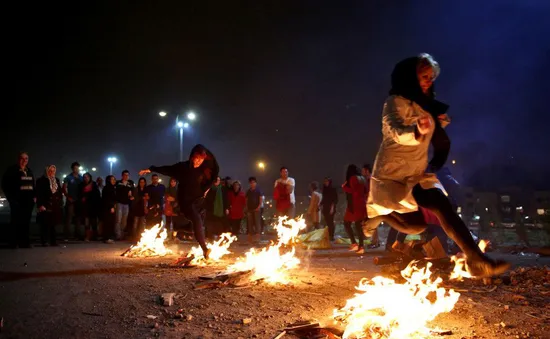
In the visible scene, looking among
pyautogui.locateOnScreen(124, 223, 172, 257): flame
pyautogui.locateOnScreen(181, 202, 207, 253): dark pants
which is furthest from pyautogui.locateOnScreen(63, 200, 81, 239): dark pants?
pyautogui.locateOnScreen(181, 202, 207, 253): dark pants

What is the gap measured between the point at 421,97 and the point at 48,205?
10554mm

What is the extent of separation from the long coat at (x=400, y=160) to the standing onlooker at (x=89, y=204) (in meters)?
11.0

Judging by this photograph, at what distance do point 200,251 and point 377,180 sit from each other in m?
5.23

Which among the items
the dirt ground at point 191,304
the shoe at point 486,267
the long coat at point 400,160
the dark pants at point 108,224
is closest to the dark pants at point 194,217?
the dirt ground at point 191,304

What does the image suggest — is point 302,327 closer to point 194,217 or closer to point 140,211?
point 194,217

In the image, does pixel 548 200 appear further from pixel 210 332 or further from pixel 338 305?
pixel 210 332

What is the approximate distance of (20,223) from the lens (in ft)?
34.1

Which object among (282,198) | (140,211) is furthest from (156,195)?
(282,198)

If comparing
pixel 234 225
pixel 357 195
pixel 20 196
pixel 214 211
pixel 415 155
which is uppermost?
pixel 415 155

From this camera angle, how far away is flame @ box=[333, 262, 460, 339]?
11.5 ft

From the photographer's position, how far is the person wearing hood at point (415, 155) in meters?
3.66

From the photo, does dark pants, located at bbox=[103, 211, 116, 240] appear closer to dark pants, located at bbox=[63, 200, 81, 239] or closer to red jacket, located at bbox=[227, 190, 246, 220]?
dark pants, located at bbox=[63, 200, 81, 239]

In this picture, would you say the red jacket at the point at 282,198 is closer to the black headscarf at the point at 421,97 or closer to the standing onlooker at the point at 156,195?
the standing onlooker at the point at 156,195

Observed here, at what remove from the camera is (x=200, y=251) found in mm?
8406
